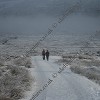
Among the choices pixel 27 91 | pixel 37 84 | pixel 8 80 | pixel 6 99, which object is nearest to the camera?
pixel 6 99

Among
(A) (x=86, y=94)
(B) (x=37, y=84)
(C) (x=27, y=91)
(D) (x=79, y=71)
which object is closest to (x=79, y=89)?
(A) (x=86, y=94)

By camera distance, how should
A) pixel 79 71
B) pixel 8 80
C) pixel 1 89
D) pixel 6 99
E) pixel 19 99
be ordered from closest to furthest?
pixel 6 99 < pixel 19 99 < pixel 1 89 < pixel 8 80 < pixel 79 71

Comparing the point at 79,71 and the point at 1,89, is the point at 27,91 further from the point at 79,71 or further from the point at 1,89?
the point at 79,71

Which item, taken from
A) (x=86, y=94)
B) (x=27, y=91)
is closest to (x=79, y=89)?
(x=86, y=94)

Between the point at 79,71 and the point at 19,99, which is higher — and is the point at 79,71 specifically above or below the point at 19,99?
below

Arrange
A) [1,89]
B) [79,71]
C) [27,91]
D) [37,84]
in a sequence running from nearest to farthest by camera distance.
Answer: [1,89], [27,91], [37,84], [79,71]

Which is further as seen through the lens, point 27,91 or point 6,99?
point 27,91

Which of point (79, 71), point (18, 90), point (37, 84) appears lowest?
point (79, 71)

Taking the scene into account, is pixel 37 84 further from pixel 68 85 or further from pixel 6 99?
pixel 6 99

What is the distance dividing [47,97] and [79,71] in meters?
11.4

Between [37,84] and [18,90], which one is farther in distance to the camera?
[37,84]

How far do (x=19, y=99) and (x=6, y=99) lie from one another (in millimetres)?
1451

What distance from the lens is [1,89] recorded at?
1499 centimetres

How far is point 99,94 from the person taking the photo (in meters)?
14.3
